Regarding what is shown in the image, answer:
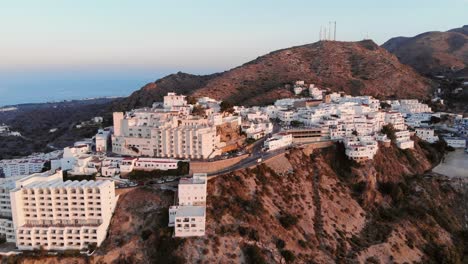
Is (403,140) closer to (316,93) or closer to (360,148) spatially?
(360,148)

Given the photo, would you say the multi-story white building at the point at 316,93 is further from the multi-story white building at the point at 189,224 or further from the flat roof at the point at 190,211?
the multi-story white building at the point at 189,224

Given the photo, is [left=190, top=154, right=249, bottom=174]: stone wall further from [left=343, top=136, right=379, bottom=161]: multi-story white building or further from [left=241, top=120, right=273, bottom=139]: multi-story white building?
[left=343, top=136, right=379, bottom=161]: multi-story white building

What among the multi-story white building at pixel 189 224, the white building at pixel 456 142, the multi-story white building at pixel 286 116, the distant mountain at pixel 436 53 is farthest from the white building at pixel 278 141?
the distant mountain at pixel 436 53

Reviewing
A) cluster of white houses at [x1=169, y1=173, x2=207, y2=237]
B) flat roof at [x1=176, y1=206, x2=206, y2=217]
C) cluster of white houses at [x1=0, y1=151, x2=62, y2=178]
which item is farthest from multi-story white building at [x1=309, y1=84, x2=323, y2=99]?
cluster of white houses at [x1=0, y1=151, x2=62, y2=178]

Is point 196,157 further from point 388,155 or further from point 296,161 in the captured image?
point 388,155

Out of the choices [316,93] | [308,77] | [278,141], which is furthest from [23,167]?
[308,77]

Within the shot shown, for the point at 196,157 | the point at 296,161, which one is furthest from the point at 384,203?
the point at 196,157
